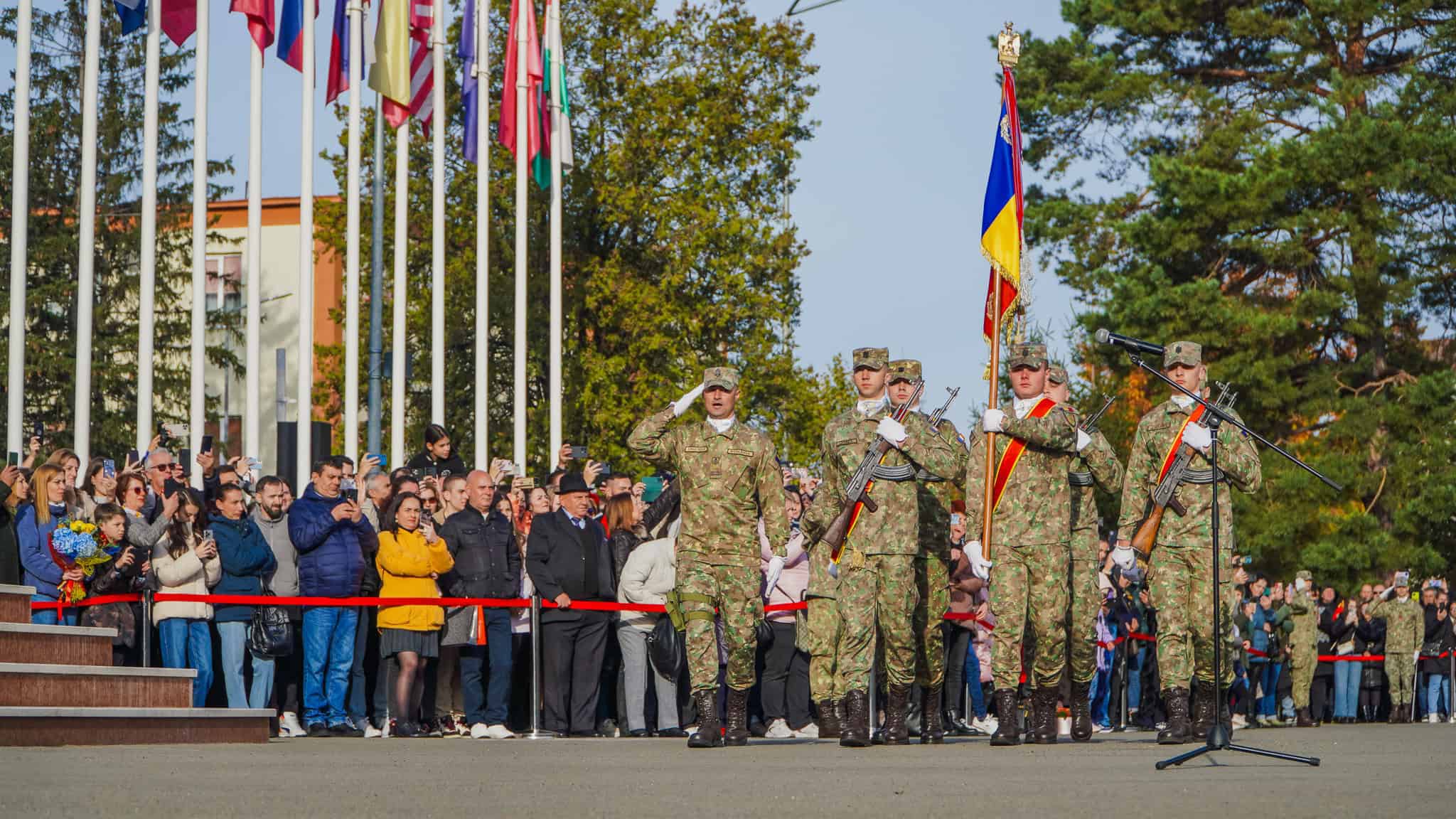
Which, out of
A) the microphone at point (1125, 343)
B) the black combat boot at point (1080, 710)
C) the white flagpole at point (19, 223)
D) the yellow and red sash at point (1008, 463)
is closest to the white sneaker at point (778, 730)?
the black combat boot at point (1080, 710)

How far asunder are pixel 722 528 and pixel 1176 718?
9.55 feet

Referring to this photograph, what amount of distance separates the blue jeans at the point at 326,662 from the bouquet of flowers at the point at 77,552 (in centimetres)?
165

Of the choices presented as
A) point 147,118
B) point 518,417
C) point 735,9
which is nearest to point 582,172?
point 735,9

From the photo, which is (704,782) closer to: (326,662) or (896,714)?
(896,714)

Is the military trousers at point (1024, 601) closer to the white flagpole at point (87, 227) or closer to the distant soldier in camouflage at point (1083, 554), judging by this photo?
the distant soldier in camouflage at point (1083, 554)

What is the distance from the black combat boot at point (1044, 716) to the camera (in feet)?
44.4

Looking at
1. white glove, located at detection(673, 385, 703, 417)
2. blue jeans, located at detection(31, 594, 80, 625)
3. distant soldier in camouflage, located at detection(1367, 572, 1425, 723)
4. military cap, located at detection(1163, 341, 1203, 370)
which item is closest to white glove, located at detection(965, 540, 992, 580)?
military cap, located at detection(1163, 341, 1203, 370)

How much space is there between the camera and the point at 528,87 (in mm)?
32250

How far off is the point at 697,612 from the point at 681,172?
100 feet

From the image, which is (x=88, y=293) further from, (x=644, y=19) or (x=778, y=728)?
(x=644, y=19)

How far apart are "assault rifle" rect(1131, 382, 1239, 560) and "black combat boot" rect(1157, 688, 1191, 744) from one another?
0.88m

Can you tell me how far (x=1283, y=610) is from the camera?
26.0 m

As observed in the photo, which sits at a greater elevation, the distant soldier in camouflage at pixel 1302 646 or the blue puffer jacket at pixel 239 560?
the blue puffer jacket at pixel 239 560

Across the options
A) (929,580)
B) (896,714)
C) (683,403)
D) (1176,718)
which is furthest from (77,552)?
(1176,718)
